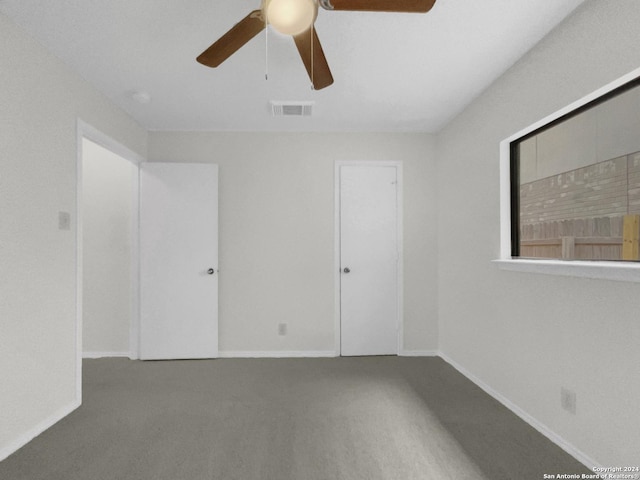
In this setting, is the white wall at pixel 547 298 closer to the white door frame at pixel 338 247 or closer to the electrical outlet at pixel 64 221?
the white door frame at pixel 338 247

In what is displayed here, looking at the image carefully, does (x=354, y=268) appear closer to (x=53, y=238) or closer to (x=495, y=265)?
(x=495, y=265)

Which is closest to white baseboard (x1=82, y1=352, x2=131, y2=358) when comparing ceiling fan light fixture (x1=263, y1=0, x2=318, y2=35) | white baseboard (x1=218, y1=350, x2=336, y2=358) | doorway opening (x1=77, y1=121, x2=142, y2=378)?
doorway opening (x1=77, y1=121, x2=142, y2=378)

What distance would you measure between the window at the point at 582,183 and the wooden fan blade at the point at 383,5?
1179 millimetres

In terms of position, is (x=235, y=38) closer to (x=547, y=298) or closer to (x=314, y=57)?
(x=314, y=57)

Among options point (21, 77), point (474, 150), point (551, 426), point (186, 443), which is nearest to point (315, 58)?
point (21, 77)

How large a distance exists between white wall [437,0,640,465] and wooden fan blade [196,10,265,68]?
5.45 feet

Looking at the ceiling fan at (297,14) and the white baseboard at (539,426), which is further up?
the ceiling fan at (297,14)

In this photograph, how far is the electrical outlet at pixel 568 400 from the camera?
1.99 metres

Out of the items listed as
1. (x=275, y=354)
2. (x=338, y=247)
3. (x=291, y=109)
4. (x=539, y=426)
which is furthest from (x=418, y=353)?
(x=291, y=109)

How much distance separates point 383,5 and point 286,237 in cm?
284

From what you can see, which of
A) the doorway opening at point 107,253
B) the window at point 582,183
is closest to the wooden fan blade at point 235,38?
the window at point 582,183

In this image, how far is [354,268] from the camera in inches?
158

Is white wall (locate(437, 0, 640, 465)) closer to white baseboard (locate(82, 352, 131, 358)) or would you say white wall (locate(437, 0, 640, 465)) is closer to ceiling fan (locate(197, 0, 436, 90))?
ceiling fan (locate(197, 0, 436, 90))

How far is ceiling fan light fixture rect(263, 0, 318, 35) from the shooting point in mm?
1344
